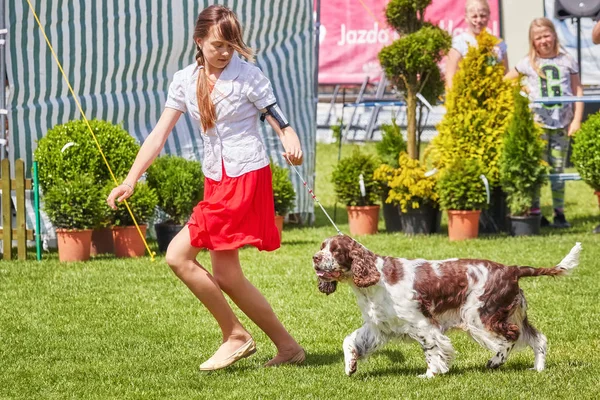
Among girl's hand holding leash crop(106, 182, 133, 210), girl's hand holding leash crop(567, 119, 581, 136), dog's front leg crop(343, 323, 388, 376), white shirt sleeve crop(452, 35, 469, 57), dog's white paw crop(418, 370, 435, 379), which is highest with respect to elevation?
white shirt sleeve crop(452, 35, 469, 57)

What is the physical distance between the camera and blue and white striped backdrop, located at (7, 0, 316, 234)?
10.3 m

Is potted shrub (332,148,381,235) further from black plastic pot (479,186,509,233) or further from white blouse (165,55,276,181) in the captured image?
white blouse (165,55,276,181)

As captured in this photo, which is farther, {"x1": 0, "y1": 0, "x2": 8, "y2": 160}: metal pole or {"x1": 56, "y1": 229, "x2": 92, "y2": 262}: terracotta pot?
{"x1": 0, "y1": 0, "x2": 8, "y2": 160}: metal pole

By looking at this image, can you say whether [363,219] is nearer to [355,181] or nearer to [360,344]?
[355,181]

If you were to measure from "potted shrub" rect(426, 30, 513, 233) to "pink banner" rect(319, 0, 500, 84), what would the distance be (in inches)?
329

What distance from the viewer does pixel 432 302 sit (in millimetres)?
5562

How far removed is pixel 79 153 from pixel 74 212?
0.77 metres

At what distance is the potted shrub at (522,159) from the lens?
10.6 metres

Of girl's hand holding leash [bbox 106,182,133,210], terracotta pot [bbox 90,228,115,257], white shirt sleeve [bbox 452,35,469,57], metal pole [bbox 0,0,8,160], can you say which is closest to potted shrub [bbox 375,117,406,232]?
white shirt sleeve [bbox 452,35,469,57]

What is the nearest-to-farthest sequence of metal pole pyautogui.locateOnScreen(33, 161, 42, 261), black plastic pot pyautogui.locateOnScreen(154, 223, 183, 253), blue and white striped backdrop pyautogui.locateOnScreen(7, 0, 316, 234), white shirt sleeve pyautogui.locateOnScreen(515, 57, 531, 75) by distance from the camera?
metal pole pyautogui.locateOnScreen(33, 161, 42, 261) → black plastic pot pyautogui.locateOnScreen(154, 223, 183, 253) → blue and white striped backdrop pyautogui.locateOnScreen(7, 0, 316, 234) → white shirt sleeve pyautogui.locateOnScreen(515, 57, 531, 75)

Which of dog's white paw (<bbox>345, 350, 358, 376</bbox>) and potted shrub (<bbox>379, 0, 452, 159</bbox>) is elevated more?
potted shrub (<bbox>379, 0, 452, 159</bbox>)

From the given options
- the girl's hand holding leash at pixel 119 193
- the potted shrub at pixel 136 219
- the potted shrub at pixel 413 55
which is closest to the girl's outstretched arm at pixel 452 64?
the potted shrub at pixel 413 55

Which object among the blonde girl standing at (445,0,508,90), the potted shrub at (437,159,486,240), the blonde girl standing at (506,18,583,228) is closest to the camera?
the potted shrub at (437,159,486,240)

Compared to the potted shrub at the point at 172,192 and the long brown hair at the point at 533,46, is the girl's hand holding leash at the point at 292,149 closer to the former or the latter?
the potted shrub at the point at 172,192
